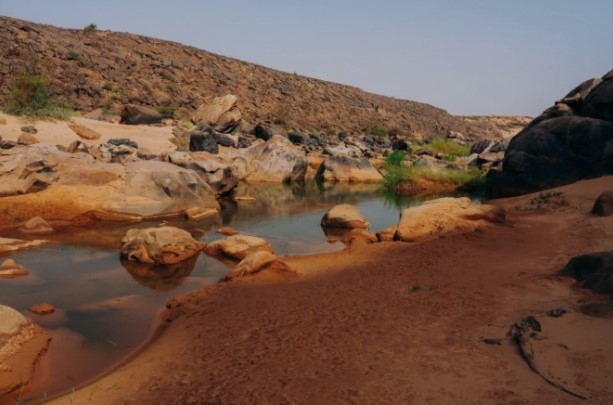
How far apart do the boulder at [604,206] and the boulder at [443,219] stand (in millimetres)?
1863

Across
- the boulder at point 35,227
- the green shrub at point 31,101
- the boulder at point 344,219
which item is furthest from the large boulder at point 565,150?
the green shrub at point 31,101

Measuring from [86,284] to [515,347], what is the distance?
617cm

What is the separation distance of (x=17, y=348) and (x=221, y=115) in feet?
85.5

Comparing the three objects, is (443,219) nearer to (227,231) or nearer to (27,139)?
(227,231)

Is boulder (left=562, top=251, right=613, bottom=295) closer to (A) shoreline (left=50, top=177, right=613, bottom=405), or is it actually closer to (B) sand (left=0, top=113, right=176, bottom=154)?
(A) shoreline (left=50, top=177, right=613, bottom=405)

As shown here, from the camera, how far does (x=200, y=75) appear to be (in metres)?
41.8

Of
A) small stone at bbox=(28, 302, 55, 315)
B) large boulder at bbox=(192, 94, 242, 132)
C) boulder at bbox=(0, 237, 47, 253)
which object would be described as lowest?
boulder at bbox=(0, 237, 47, 253)

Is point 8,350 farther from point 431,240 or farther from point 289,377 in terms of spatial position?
point 431,240

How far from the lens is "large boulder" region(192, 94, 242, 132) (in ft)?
97.7

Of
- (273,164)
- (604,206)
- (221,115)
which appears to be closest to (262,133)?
(221,115)

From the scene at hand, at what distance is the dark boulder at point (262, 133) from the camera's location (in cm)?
2961

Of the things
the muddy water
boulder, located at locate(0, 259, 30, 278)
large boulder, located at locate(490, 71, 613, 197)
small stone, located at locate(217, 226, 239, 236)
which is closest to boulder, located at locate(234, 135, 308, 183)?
the muddy water

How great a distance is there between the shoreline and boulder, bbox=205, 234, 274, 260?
4.45ft

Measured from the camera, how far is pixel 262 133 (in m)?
30.0
